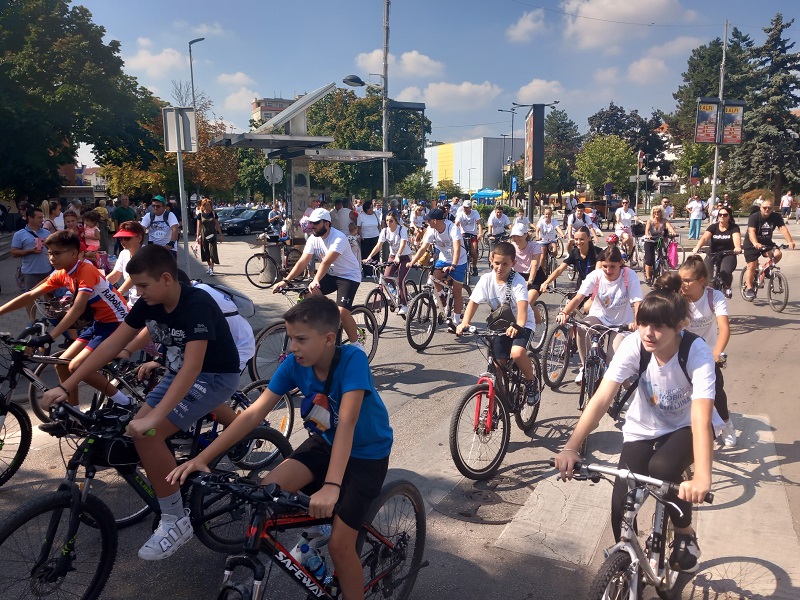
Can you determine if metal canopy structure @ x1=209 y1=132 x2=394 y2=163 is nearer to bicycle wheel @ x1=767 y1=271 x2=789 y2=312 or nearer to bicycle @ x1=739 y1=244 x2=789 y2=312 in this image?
bicycle @ x1=739 y1=244 x2=789 y2=312

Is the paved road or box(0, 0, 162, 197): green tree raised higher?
box(0, 0, 162, 197): green tree

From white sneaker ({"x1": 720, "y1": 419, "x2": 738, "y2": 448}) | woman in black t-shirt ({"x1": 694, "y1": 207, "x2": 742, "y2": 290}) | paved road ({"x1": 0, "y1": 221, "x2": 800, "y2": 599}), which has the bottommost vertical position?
paved road ({"x1": 0, "y1": 221, "x2": 800, "y2": 599})

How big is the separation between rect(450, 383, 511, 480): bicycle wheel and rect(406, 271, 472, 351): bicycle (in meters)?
3.90

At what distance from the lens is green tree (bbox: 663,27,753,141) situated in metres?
61.9

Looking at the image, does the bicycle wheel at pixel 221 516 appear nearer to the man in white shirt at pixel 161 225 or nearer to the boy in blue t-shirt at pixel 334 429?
the boy in blue t-shirt at pixel 334 429

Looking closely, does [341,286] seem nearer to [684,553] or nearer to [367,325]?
[367,325]

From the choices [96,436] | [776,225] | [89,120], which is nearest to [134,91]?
[89,120]

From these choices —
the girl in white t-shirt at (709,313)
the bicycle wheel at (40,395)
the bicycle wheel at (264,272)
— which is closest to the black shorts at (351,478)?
the bicycle wheel at (40,395)

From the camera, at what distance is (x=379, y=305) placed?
9820 mm

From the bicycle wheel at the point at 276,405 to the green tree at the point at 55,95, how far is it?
883 inches

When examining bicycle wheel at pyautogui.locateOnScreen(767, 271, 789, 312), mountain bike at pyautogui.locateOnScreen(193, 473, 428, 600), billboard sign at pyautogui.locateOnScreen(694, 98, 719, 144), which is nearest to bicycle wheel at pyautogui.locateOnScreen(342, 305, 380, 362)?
mountain bike at pyautogui.locateOnScreen(193, 473, 428, 600)

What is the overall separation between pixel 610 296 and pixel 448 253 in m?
4.10

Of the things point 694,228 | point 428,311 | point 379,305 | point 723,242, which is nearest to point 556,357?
point 428,311

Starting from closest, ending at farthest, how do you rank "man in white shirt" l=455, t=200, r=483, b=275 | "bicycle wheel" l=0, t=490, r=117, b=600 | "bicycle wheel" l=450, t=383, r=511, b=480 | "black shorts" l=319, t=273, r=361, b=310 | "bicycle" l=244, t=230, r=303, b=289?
"bicycle wheel" l=0, t=490, r=117, b=600, "bicycle wheel" l=450, t=383, r=511, b=480, "black shorts" l=319, t=273, r=361, b=310, "bicycle" l=244, t=230, r=303, b=289, "man in white shirt" l=455, t=200, r=483, b=275
